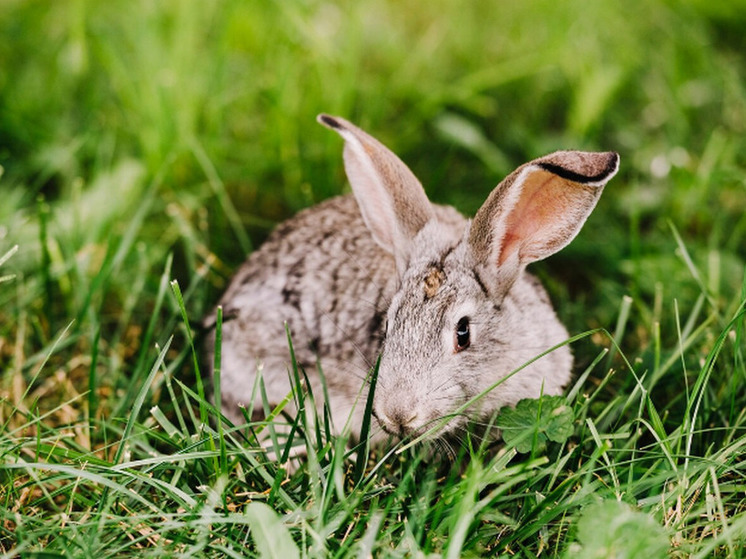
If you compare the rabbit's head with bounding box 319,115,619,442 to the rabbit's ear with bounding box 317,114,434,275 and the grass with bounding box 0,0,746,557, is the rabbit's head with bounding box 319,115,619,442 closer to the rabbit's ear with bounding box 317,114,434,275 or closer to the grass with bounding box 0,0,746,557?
the rabbit's ear with bounding box 317,114,434,275

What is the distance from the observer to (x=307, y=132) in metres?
5.49

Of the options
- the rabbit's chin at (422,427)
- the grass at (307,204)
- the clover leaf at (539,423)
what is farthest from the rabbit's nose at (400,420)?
the clover leaf at (539,423)

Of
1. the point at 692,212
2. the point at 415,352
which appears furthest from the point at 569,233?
the point at 692,212

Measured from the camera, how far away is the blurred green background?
450cm

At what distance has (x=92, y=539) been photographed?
2.79 m

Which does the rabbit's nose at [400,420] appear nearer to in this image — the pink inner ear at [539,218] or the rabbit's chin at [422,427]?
the rabbit's chin at [422,427]

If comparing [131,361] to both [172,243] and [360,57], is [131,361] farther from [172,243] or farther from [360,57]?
[360,57]

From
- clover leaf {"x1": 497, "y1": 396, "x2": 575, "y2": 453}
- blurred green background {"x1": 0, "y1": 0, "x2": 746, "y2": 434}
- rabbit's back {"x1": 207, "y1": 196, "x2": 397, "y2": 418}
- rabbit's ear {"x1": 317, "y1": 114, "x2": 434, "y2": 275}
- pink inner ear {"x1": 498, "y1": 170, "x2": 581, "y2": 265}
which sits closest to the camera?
clover leaf {"x1": 497, "y1": 396, "x2": 575, "y2": 453}

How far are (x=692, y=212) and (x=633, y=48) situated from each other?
1.85 metres

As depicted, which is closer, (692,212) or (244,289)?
(244,289)

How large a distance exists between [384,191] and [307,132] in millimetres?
1837

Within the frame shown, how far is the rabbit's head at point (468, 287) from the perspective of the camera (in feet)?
10.7

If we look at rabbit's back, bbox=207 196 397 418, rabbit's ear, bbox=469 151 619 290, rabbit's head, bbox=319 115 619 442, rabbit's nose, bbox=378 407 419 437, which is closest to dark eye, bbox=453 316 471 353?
rabbit's head, bbox=319 115 619 442

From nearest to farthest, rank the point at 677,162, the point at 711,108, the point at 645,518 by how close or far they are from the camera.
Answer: the point at 645,518
the point at 677,162
the point at 711,108
